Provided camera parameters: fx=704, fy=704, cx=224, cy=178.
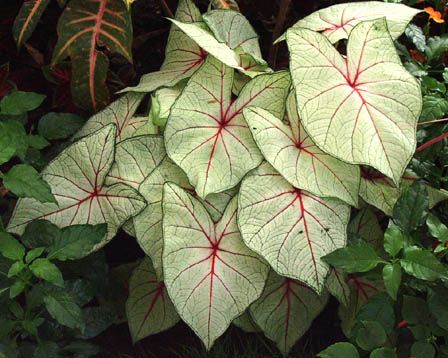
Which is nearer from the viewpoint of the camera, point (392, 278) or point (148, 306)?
point (392, 278)

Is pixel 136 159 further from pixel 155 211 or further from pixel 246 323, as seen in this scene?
pixel 246 323

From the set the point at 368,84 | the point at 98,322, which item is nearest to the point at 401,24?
the point at 368,84

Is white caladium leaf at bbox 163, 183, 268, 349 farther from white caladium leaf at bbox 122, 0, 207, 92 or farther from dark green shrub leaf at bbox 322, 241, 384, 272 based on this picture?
white caladium leaf at bbox 122, 0, 207, 92

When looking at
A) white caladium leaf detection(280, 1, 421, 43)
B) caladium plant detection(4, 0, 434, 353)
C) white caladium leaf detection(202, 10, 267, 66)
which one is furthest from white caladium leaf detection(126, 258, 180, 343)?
white caladium leaf detection(280, 1, 421, 43)

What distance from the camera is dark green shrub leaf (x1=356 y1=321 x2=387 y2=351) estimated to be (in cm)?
125

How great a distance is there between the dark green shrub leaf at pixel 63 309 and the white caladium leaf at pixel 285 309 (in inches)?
15.1

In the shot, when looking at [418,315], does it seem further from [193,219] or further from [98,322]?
[98,322]

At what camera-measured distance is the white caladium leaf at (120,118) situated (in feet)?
5.24

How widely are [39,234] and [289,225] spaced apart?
0.50 meters

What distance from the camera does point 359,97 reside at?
4.40ft

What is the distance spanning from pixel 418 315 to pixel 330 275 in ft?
0.67

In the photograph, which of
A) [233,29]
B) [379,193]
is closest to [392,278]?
[379,193]

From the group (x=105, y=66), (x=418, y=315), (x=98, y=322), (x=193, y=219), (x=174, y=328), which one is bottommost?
(x=174, y=328)

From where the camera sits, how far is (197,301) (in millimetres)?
1368
